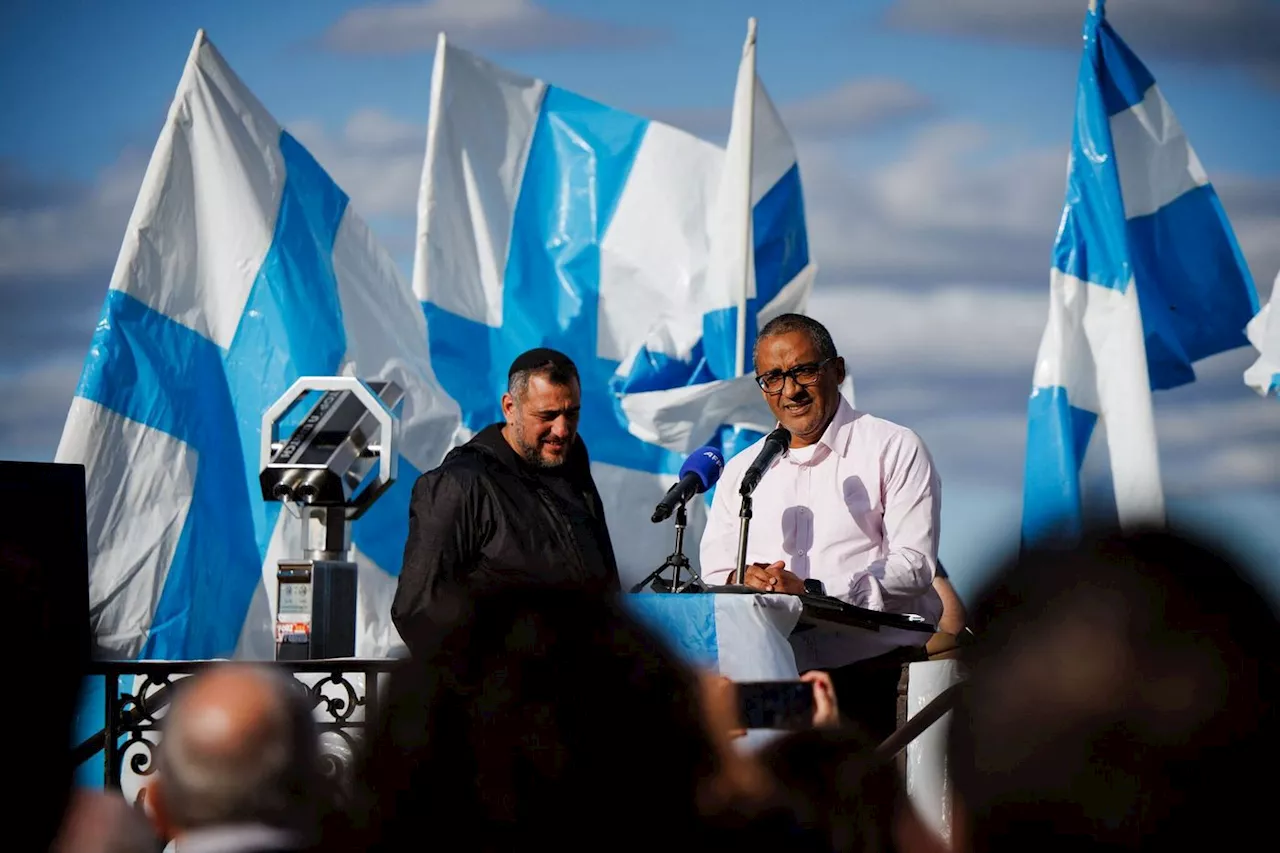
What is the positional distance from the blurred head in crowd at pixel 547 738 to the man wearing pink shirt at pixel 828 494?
270 cm

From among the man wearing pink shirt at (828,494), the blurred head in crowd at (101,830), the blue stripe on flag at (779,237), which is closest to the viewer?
the blurred head in crowd at (101,830)

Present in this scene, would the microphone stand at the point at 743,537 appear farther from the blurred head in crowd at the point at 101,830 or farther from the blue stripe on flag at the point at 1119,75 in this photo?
the blue stripe on flag at the point at 1119,75

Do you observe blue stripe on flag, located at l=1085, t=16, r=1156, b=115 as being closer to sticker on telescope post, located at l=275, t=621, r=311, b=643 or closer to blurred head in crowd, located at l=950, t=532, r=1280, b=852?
sticker on telescope post, located at l=275, t=621, r=311, b=643

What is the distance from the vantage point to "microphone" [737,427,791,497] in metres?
3.78

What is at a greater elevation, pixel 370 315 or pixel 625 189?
pixel 625 189

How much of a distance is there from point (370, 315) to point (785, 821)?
7.30 metres

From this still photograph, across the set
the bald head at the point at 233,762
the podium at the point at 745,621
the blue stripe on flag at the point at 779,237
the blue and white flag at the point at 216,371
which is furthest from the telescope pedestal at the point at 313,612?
the blue stripe on flag at the point at 779,237

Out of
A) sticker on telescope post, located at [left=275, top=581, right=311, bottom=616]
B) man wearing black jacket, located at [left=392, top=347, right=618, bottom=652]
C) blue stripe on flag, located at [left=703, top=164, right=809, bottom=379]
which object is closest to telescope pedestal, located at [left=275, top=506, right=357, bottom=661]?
sticker on telescope post, located at [left=275, top=581, right=311, bottom=616]

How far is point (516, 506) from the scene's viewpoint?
4.45 meters

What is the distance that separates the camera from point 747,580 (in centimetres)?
364

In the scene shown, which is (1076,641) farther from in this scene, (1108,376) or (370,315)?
(370,315)

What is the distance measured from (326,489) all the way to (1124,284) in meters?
4.18

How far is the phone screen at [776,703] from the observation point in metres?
1.42

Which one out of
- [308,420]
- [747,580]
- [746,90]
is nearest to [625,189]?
[746,90]
